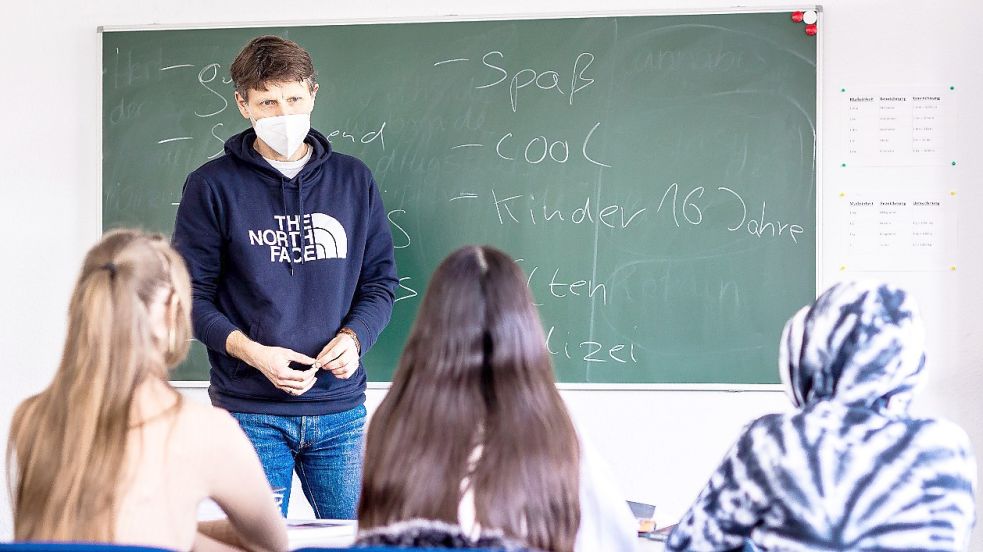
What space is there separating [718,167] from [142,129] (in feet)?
7.33


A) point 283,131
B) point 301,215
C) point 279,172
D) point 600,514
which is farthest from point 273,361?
point 600,514

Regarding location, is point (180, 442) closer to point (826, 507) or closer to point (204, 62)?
point (826, 507)

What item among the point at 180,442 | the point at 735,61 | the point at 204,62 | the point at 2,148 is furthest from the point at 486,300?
the point at 2,148

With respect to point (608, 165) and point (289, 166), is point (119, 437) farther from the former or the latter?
point (608, 165)

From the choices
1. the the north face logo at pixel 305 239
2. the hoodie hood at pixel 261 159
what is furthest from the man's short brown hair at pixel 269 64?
the the north face logo at pixel 305 239

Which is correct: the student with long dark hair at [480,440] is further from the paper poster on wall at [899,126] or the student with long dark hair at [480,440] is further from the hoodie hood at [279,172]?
the paper poster on wall at [899,126]

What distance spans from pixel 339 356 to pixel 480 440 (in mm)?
1166

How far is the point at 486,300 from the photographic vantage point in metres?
1.48

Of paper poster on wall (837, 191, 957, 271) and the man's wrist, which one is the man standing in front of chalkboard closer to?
the man's wrist

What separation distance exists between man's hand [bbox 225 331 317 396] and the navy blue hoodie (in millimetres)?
42

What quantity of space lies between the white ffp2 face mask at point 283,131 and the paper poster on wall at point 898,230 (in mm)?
1984

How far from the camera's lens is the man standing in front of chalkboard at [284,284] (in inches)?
97.8

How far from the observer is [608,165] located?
3.35m

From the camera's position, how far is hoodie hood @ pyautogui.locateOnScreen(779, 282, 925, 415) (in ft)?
4.90
